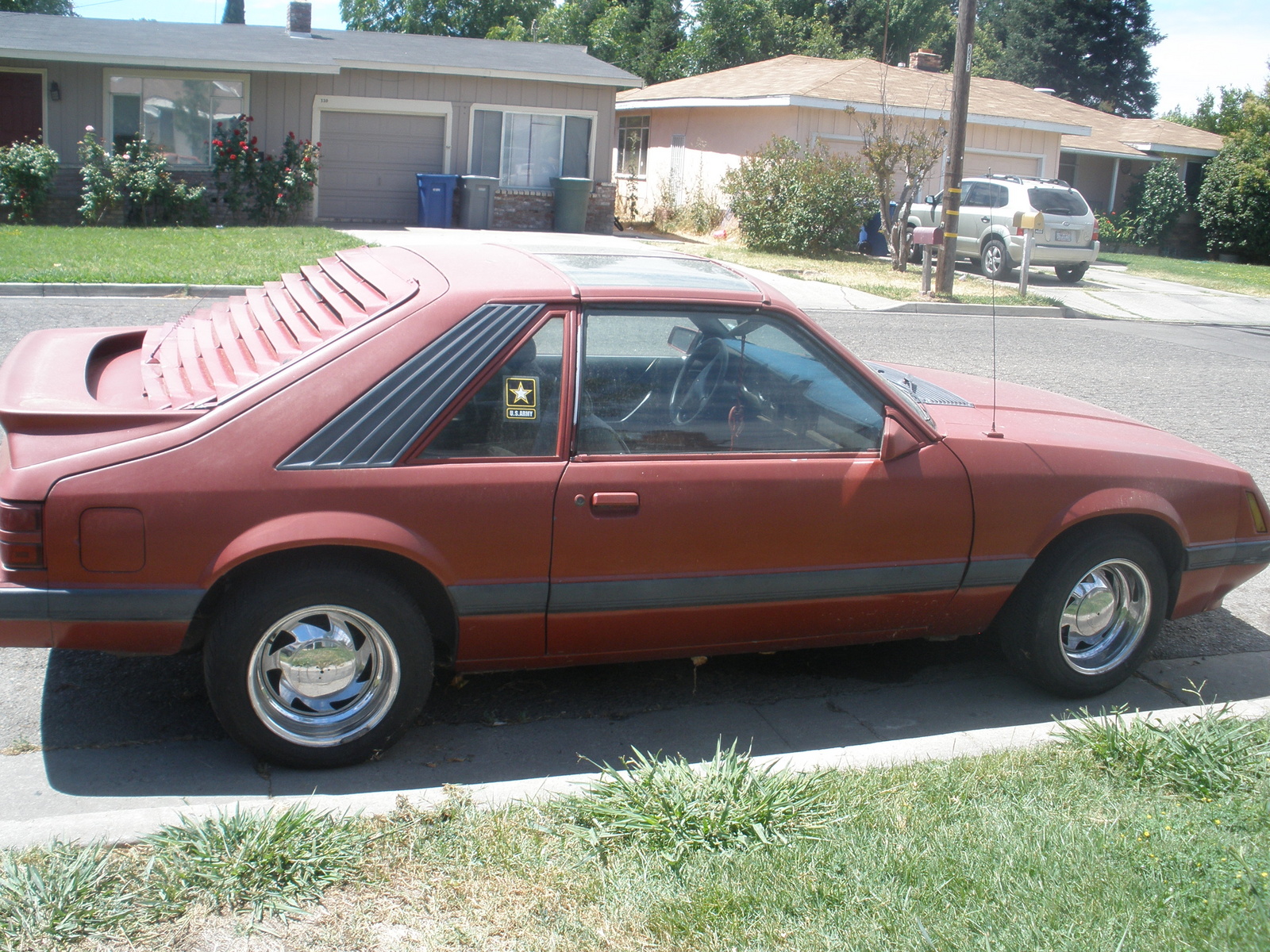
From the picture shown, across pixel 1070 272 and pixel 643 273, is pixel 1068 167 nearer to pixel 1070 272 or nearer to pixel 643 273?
pixel 1070 272

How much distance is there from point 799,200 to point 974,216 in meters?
3.44

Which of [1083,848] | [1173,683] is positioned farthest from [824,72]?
[1083,848]

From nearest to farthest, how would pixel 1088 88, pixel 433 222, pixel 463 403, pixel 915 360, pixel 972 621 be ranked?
1. pixel 463 403
2. pixel 972 621
3. pixel 915 360
4. pixel 433 222
5. pixel 1088 88

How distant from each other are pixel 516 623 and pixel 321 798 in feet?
2.60

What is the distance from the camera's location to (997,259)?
21.8 m

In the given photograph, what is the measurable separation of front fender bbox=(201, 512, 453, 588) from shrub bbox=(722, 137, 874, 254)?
65.1ft

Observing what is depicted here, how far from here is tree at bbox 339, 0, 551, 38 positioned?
49.7 m

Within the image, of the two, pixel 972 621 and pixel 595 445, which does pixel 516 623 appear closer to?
pixel 595 445

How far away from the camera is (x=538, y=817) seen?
127 inches

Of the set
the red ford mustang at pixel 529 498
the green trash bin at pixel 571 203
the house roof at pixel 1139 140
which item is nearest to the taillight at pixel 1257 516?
the red ford mustang at pixel 529 498

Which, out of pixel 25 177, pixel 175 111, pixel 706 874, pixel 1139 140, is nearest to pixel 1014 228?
pixel 175 111

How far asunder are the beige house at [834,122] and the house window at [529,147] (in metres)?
3.70

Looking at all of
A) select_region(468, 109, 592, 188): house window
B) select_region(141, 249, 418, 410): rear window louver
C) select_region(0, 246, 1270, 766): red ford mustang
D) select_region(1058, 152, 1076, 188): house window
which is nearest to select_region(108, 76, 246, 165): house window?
select_region(468, 109, 592, 188): house window

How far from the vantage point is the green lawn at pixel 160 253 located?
13.5 meters
